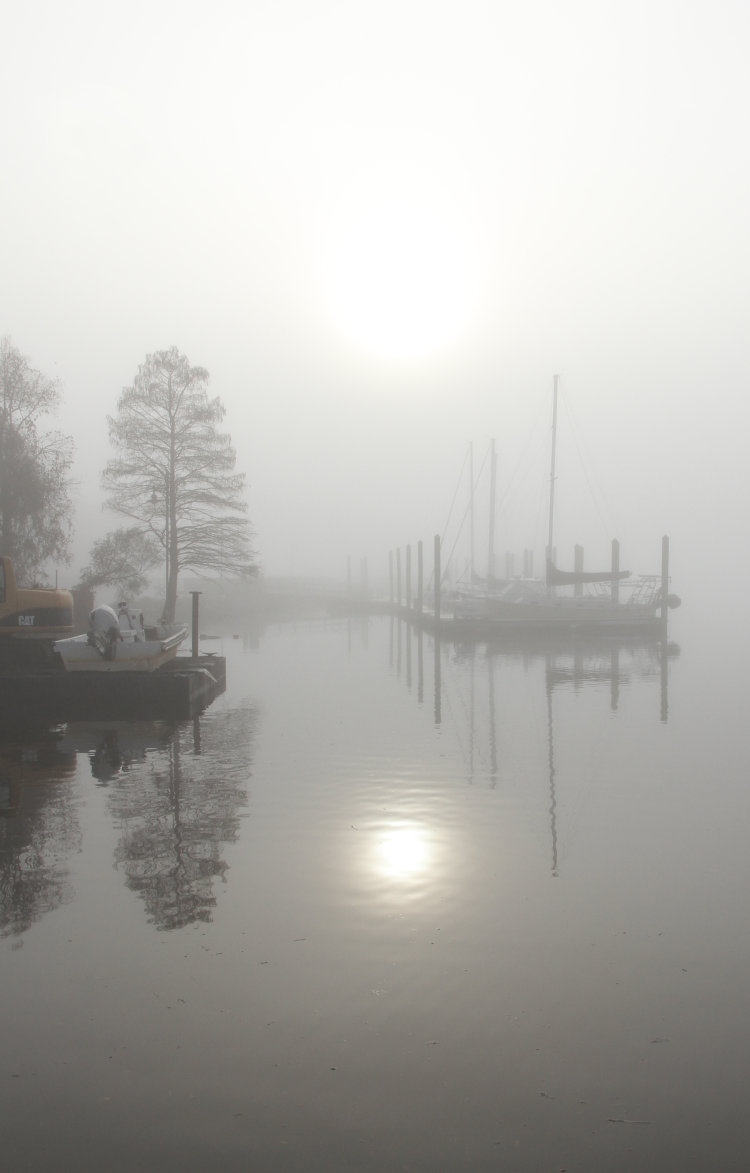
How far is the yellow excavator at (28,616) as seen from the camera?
20.4 metres

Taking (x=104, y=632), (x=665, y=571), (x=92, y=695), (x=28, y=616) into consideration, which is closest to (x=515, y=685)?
(x=104, y=632)

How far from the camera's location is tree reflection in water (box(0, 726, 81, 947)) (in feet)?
25.8

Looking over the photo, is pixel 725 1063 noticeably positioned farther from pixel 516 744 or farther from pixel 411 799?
pixel 516 744

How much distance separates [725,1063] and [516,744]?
11617mm

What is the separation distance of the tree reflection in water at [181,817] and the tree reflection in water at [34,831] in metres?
0.57

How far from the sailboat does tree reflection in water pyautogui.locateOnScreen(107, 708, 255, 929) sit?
37.6 metres

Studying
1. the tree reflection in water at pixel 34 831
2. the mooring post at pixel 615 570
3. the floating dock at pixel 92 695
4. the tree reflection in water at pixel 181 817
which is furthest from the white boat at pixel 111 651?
the mooring post at pixel 615 570

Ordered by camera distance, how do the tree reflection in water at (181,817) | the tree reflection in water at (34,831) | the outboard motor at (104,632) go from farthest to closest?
the outboard motor at (104,632) → the tree reflection in water at (181,817) → the tree reflection in water at (34,831)

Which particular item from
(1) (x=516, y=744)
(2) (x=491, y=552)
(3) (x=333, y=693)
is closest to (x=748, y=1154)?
(1) (x=516, y=744)

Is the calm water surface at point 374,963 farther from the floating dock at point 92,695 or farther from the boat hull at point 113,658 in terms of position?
the boat hull at point 113,658

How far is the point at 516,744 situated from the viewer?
55.0 ft

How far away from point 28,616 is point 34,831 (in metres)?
11.2

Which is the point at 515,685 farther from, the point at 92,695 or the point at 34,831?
the point at 34,831

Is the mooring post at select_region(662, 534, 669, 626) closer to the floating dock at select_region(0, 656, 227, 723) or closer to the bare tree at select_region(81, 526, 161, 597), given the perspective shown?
the bare tree at select_region(81, 526, 161, 597)
